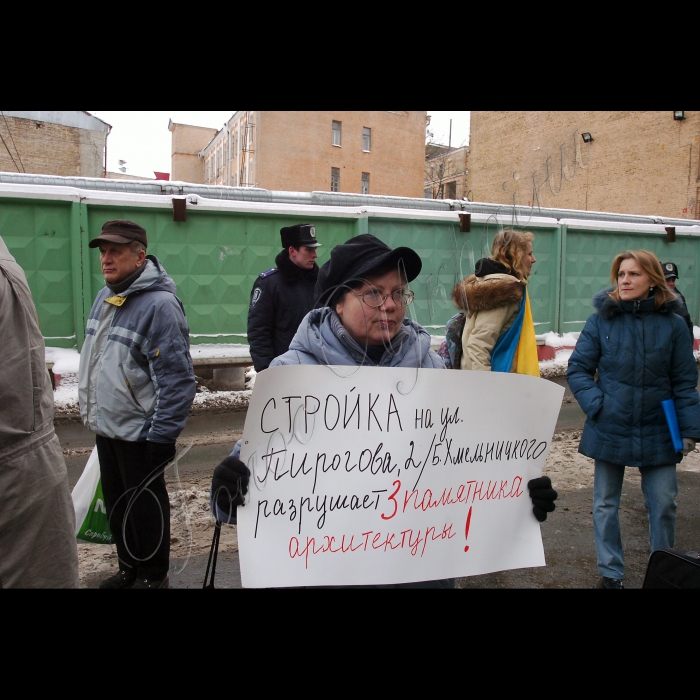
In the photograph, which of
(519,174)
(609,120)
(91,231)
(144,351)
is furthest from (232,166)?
(144,351)

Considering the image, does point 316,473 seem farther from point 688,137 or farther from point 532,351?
point 688,137

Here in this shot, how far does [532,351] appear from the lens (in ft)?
10.0

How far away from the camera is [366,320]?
1.59 meters

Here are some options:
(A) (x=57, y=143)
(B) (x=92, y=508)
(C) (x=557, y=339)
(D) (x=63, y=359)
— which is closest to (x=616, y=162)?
(C) (x=557, y=339)

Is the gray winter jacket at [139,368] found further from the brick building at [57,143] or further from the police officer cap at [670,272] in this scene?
the brick building at [57,143]

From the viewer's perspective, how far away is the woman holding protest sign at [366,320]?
1.58 m

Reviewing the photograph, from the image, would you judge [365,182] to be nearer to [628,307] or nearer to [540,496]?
[628,307]

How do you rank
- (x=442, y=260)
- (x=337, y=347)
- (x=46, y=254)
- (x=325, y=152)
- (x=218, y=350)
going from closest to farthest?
1. (x=337, y=347)
2. (x=442, y=260)
3. (x=46, y=254)
4. (x=218, y=350)
5. (x=325, y=152)

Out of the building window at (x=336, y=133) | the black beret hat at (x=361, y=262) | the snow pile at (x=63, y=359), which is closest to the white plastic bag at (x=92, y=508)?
the black beret hat at (x=361, y=262)

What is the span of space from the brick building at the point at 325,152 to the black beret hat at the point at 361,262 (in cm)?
3430

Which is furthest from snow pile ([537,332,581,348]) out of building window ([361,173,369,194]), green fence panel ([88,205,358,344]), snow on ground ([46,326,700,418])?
building window ([361,173,369,194])

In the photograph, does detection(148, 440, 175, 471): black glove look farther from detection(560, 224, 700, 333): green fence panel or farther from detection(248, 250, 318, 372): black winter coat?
detection(560, 224, 700, 333): green fence panel

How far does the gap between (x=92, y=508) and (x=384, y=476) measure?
214cm

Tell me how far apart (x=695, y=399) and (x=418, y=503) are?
2188mm
